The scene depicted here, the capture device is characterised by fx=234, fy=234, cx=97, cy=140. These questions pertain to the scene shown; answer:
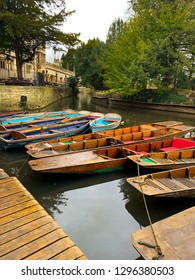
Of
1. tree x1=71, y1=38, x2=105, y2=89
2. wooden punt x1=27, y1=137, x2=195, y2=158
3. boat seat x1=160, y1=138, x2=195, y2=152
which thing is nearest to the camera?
wooden punt x1=27, y1=137, x2=195, y2=158

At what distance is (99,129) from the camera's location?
11453mm

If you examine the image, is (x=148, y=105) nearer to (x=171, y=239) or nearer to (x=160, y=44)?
(x=160, y=44)

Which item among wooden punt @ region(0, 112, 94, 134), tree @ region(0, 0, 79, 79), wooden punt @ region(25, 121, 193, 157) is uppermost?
tree @ region(0, 0, 79, 79)

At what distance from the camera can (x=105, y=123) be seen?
42.4 ft

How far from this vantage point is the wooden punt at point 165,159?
20.8ft

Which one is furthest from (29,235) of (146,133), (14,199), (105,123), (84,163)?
(105,123)

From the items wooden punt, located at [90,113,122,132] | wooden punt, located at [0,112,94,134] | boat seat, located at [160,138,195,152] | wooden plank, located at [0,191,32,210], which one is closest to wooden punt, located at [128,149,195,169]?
boat seat, located at [160,138,195,152]

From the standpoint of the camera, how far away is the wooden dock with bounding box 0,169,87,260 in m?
2.89

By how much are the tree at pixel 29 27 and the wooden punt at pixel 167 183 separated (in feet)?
53.8

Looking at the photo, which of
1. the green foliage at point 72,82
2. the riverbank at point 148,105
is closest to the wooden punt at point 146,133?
the riverbank at point 148,105

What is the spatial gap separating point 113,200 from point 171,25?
72.2ft

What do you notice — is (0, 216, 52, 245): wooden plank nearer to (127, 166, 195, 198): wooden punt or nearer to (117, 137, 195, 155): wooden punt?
(127, 166, 195, 198): wooden punt

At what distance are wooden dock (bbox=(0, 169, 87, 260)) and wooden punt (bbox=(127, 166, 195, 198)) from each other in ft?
6.98

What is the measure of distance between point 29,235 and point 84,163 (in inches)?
130
